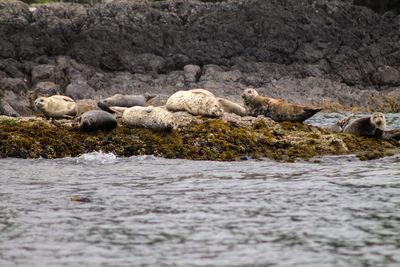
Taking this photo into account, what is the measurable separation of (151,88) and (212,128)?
1206 inches

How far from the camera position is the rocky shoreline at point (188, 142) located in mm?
13852

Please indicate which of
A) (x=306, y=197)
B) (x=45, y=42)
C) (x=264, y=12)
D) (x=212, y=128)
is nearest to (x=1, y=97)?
(x=45, y=42)

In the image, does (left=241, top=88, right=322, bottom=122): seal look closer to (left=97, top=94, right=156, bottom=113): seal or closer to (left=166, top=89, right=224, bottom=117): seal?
(left=166, top=89, right=224, bottom=117): seal

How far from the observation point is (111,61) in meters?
47.6

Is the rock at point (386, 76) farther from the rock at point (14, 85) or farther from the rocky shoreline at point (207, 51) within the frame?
the rock at point (14, 85)

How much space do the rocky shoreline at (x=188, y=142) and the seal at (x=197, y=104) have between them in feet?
1.92

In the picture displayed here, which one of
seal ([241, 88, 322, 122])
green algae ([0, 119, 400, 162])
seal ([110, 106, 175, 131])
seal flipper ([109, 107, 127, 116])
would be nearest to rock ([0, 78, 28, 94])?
seal flipper ([109, 107, 127, 116])

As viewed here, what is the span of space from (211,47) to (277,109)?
3236cm

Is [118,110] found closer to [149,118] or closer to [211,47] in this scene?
[149,118]

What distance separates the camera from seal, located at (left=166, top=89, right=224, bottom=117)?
607 inches

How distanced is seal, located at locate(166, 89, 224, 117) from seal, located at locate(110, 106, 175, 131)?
889mm

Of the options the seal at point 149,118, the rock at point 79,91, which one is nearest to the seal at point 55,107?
the seal at point 149,118

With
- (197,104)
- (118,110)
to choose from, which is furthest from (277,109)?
(118,110)

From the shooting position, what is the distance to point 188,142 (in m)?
14.2
